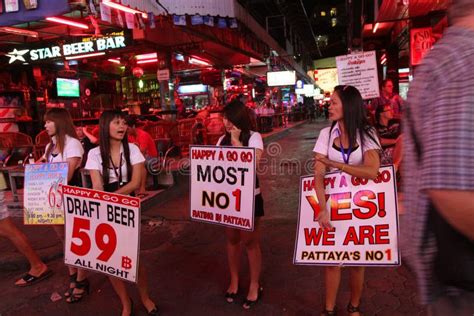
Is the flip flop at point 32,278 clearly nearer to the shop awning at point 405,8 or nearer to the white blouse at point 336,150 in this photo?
the white blouse at point 336,150

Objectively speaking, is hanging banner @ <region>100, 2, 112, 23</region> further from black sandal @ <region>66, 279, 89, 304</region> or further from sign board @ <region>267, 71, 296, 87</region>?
sign board @ <region>267, 71, 296, 87</region>

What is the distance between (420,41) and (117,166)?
813 cm

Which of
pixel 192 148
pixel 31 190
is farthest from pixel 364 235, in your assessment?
pixel 31 190

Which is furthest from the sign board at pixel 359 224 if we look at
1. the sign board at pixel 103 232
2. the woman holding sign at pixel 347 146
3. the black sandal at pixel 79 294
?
the black sandal at pixel 79 294

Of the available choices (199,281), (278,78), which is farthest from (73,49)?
(278,78)

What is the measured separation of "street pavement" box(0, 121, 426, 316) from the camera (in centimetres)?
394

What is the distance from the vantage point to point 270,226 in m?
6.42

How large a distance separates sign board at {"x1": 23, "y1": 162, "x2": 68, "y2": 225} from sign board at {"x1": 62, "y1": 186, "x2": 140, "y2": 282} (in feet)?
2.66

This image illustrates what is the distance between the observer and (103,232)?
3525mm

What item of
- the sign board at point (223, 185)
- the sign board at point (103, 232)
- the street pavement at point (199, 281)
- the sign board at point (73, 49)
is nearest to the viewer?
the sign board at point (103, 232)

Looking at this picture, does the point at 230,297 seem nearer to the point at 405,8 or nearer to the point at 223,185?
the point at 223,185

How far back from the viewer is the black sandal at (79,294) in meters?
4.21

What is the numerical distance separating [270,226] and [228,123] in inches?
122

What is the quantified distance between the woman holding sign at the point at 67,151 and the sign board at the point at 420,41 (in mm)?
7649
